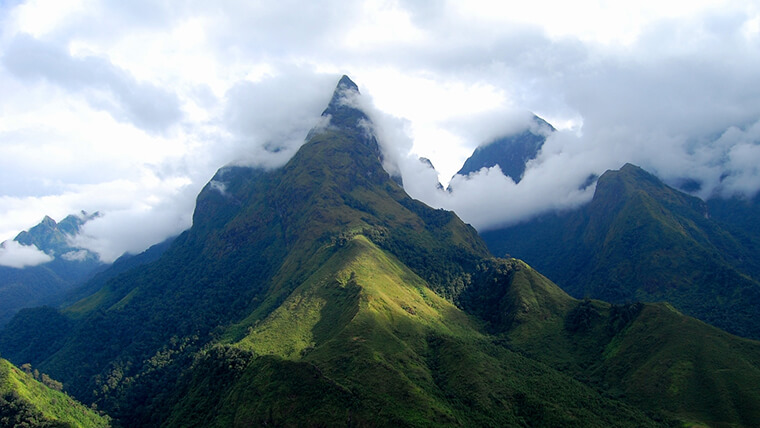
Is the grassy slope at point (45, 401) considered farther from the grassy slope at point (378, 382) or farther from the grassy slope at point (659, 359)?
the grassy slope at point (659, 359)

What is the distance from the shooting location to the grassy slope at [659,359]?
130750 millimetres

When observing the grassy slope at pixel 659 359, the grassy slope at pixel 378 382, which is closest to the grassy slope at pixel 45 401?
the grassy slope at pixel 378 382

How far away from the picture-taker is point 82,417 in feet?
535

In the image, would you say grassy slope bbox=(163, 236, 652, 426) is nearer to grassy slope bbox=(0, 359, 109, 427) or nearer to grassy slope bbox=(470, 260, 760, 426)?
grassy slope bbox=(470, 260, 760, 426)

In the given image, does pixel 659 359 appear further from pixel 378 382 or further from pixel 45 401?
pixel 45 401

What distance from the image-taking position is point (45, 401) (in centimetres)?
15375

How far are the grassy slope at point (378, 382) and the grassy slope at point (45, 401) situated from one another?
34.1m

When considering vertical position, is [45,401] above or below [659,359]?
below

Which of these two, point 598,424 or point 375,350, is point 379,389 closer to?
point 375,350

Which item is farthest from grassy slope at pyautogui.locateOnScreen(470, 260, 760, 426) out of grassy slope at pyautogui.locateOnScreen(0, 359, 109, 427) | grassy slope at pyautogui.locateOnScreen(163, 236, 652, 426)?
grassy slope at pyautogui.locateOnScreen(0, 359, 109, 427)

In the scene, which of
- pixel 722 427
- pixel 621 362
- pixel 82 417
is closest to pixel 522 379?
pixel 621 362

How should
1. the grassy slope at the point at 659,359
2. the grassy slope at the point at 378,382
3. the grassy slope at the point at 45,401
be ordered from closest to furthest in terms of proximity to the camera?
the grassy slope at the point at 378,382 < the grassy slope at the point at 659,359 < the grassy slope at the point at 45,401

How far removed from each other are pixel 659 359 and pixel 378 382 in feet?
324

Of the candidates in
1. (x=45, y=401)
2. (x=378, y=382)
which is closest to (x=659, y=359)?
(x=378, y=382)
